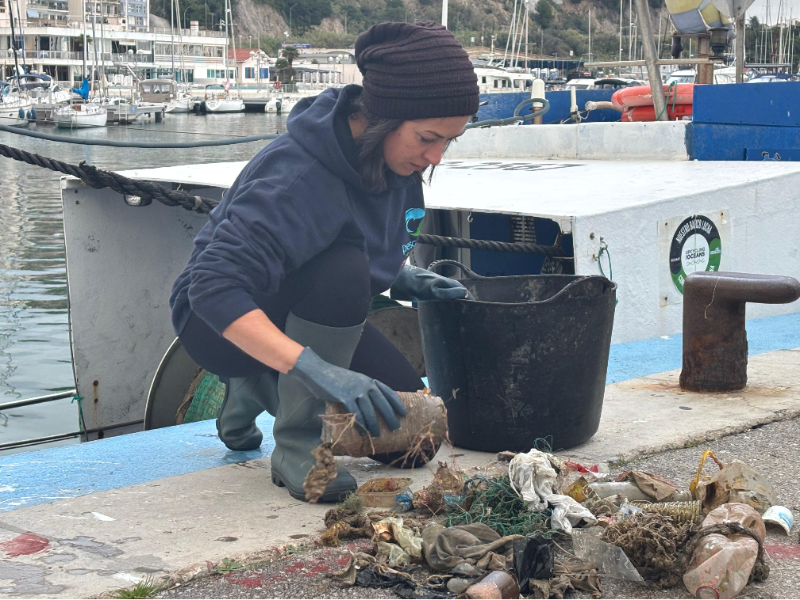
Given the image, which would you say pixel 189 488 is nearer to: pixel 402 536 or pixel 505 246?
pixel 402 536

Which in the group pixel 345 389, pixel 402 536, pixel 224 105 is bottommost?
pixel 402 536

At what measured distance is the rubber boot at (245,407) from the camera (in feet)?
9.60

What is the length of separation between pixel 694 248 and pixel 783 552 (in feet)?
10.8

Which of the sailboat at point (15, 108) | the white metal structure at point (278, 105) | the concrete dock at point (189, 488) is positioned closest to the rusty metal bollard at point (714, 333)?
the concrete dock at point (189, 488)

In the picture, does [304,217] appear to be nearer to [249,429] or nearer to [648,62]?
[249,429]

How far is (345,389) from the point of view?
2309 millimetres

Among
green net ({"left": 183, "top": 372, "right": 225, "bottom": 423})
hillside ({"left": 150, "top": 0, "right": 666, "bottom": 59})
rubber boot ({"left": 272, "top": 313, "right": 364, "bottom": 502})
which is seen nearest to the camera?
rubber boot ({"left": 272, "top": 313, "right": 364, "bottom": 502})

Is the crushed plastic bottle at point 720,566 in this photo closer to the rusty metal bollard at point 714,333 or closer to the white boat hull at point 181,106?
the rusty metal bollard at point 714,333

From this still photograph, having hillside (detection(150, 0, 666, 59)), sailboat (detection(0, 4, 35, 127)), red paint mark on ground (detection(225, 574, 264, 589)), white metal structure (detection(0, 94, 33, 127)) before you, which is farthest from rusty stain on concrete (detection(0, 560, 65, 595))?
hillside (detection(150, 0, 666, 59))

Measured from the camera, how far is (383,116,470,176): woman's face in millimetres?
2549

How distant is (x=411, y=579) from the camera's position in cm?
214

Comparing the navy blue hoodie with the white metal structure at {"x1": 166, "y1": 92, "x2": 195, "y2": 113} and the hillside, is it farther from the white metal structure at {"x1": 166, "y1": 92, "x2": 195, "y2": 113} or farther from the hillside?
the hillside

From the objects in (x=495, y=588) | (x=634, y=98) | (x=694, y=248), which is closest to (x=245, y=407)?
(x=495, y=588)

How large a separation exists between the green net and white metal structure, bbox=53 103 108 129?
4836cm
